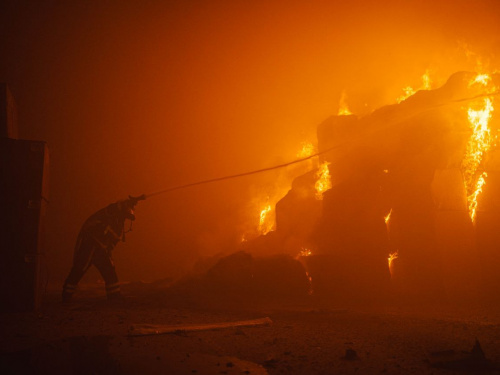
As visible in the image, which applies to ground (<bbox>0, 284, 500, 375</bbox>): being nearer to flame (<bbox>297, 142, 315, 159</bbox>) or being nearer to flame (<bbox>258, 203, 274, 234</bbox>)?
flame (<bbox>258, 203, 274, 234</bbox>)

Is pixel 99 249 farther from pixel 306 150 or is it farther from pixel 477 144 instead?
pixel 306 150

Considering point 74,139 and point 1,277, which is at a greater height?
point 74,139

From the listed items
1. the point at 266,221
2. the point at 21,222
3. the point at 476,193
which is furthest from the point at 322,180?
the point at 21,222

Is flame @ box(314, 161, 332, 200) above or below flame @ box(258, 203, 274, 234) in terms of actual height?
above

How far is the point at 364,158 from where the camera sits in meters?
12.9

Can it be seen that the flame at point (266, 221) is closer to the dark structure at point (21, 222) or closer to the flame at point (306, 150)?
the flame at point (306, 150)

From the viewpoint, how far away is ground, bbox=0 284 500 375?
418cm

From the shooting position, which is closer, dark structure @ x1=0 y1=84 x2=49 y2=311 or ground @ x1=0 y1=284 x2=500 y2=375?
ground @ x1=0 y1=284 x2=500 y2=375

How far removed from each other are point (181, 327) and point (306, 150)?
16.8 metres

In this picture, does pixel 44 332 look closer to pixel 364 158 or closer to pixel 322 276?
pixel 322 276

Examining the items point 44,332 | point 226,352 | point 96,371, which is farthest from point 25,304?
point 226,352

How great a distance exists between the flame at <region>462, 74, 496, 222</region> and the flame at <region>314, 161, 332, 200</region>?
484 cm

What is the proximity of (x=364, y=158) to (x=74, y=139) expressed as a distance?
1786 centimetres

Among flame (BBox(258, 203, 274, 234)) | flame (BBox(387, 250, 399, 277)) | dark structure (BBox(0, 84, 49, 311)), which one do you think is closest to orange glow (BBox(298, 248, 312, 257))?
flame (BBox(387, 250, 399, 277))
